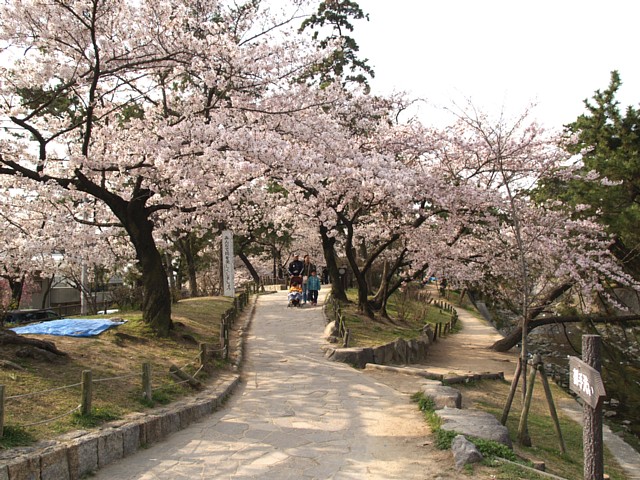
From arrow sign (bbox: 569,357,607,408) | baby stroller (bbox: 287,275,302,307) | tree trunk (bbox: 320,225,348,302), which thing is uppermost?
tree trunk (bbox: 320,225,348,302)

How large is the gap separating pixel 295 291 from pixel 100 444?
619 inches

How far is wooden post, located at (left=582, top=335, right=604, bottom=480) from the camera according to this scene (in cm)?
440

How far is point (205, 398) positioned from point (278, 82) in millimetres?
6460

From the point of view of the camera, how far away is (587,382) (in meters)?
4.33

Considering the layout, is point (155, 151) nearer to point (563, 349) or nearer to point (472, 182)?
point (472, 182)

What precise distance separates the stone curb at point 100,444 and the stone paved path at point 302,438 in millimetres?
153

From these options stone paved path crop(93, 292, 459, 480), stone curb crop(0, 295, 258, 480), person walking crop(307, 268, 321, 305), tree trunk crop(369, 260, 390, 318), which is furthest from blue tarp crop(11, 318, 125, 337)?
person walking crop(307, 268, 321, 305)

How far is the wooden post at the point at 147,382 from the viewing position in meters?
7.69

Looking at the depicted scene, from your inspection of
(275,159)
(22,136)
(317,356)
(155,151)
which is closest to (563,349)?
(317,356)

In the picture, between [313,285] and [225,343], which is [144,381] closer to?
[225,343]

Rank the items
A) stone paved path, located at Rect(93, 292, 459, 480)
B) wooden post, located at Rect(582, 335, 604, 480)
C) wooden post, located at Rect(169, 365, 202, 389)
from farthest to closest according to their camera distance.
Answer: wooden post, located at Rect(169, 365, 202, 389), stone paved path, located at Rect(93, 292, 459, 480), wooden post, located at Rect(582, 335, 604, 480)

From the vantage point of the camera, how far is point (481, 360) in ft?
57.7

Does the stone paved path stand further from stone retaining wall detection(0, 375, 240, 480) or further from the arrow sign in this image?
the arrow sign

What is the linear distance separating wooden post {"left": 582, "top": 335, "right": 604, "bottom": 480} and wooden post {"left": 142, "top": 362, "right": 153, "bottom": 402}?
18.6 ft
